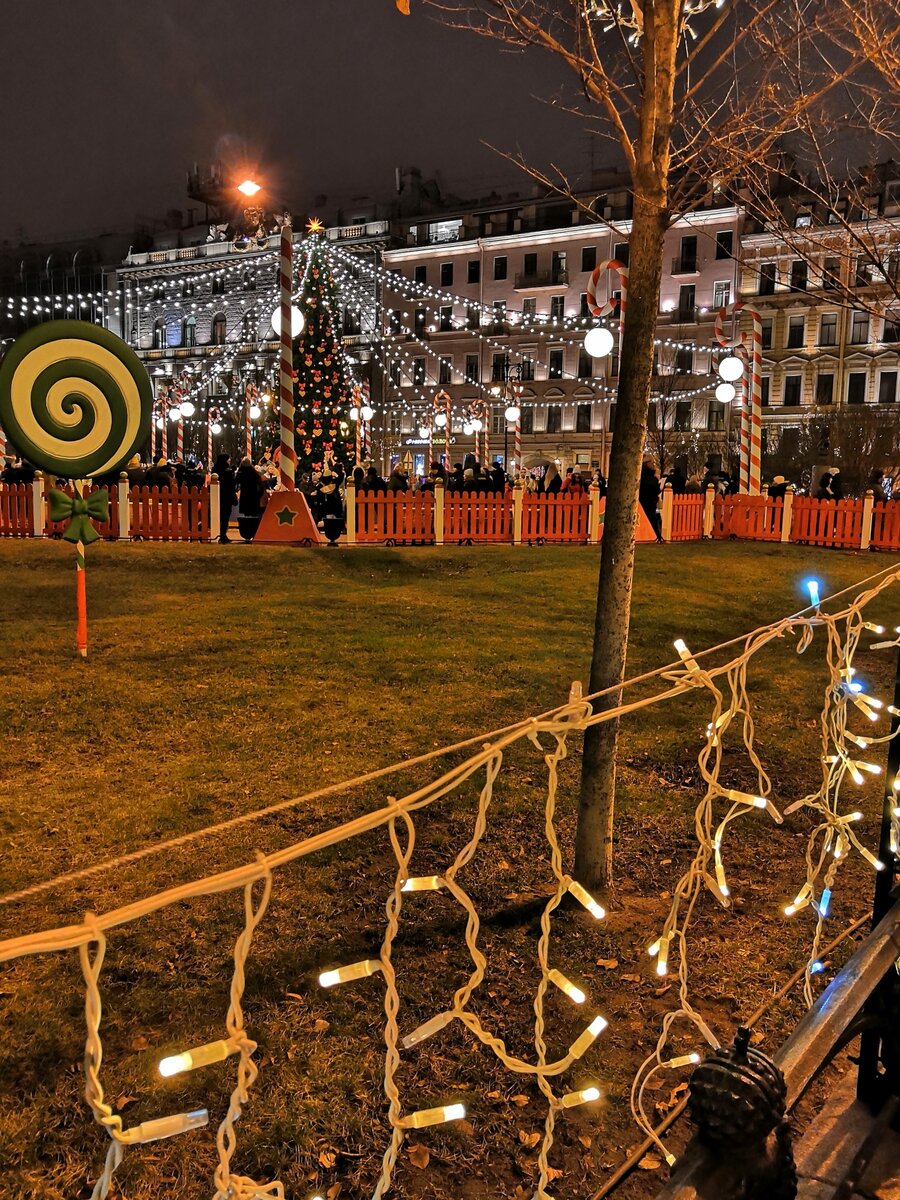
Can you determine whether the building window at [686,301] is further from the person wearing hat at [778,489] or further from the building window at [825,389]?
the person wearing hat at [778,489]

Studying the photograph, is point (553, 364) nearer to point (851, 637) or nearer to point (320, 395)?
point (320, 395)

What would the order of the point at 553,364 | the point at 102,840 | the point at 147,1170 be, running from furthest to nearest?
the point at 553,364 → the point at 102,840 → the point at 147,1170

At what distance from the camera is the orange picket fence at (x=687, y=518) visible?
61.0 feet

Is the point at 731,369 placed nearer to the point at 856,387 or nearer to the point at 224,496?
the point at 224,496

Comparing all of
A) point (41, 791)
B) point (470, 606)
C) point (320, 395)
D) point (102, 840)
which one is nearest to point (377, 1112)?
point (102, 840)

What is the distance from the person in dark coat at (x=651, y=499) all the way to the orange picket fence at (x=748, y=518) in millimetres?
2279

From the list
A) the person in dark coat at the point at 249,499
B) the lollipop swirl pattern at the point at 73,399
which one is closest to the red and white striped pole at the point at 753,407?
the person in dark coat at the point at 249,499

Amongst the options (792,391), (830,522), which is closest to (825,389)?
(792,391)

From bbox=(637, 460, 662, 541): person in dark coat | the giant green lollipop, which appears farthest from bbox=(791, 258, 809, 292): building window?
the giant green lollipop

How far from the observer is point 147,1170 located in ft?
8.13

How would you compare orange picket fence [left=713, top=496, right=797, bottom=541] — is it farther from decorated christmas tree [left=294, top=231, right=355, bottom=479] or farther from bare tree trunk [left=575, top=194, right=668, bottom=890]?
bare tree trunk [left=575, top=194, right=668, bottom=890]

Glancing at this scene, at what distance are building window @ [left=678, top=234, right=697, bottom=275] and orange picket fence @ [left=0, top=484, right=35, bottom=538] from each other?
4674cm

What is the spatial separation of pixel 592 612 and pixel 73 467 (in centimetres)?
560

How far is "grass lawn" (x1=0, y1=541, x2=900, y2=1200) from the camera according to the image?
8.73ft
